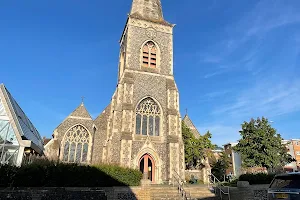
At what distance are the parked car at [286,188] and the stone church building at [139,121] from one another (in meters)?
13.2

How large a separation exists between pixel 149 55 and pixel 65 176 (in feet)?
52.9

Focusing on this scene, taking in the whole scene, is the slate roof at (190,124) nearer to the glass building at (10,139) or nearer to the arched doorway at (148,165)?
the arched doorway at (148,165)

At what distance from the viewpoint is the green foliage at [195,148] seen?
2364 cm

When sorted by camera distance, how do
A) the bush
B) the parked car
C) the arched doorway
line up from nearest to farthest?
the parked car, the bush, the arched doorway

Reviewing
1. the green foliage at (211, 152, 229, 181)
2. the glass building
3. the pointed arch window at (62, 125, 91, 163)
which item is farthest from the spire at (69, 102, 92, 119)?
the green foliage at (211, 152, 229, 181)

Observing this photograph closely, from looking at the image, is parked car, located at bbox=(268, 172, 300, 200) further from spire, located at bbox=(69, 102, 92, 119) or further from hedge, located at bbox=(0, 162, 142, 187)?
spire, located at bbox=(69, 102, 92, 119)

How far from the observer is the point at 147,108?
22656mm

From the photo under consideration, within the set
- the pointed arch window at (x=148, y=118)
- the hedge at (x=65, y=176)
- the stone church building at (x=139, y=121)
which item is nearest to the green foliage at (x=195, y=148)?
the stone church building at (x=139, y=121)

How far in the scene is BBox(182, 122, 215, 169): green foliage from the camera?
23.6 meters

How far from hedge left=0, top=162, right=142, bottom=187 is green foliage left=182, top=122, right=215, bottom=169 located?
1060cm

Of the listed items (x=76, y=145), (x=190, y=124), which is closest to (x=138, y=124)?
(x=76, y=145)

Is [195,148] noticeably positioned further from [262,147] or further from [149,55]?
[149,55]

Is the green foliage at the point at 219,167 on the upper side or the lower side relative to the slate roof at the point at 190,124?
lower

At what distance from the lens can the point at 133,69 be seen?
78.4 feet
